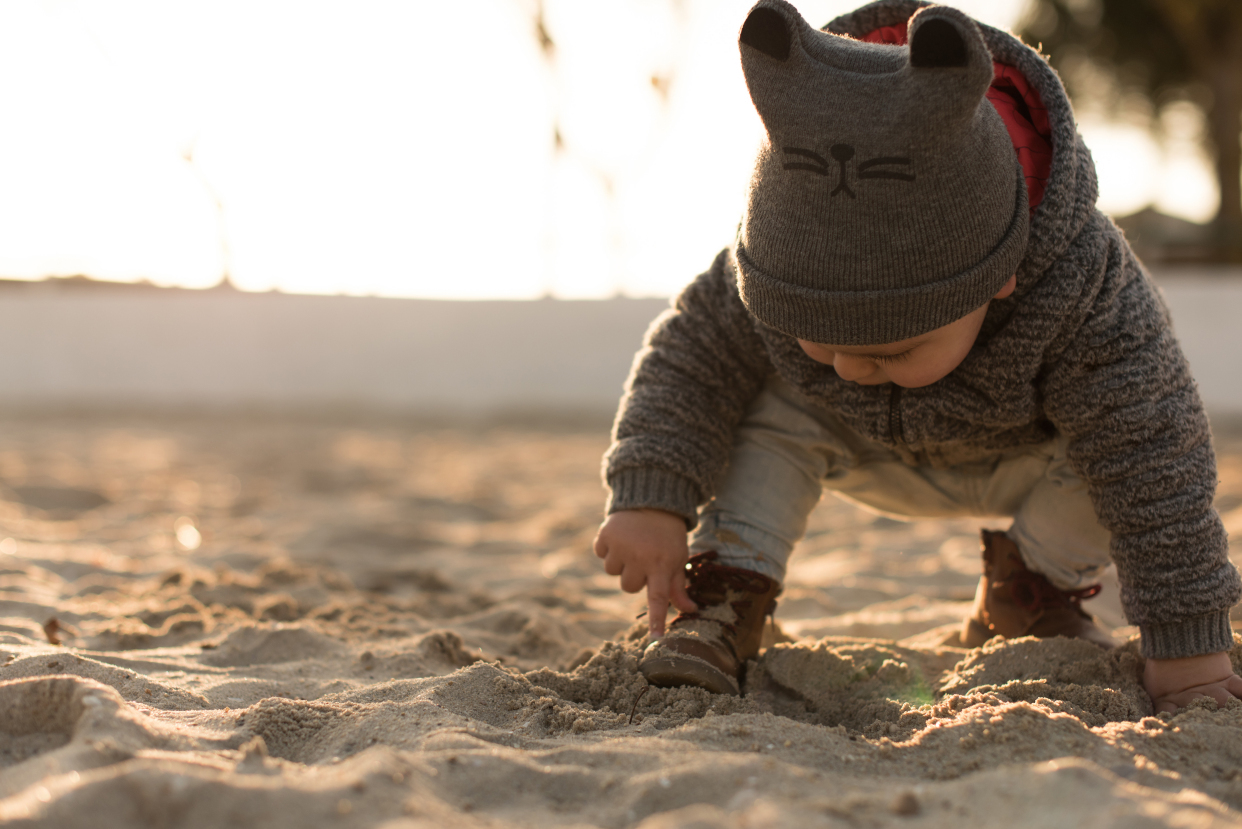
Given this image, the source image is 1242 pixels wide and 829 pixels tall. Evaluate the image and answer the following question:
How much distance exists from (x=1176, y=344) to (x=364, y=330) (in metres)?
5.26

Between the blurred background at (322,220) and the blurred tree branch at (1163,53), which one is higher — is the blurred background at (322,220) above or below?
below

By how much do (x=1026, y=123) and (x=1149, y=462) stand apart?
420mm

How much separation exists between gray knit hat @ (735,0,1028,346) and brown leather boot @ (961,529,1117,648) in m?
0.50

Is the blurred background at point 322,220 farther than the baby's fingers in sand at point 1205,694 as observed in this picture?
Yes

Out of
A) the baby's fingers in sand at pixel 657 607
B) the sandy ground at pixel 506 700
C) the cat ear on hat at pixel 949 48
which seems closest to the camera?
the sandy ground at pixel 506 700

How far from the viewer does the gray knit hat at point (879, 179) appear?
0.94 metres

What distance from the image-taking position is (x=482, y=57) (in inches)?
245

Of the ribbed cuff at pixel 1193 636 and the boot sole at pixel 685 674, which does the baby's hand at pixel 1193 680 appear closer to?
the ribbed cuff at pixel 1193 636

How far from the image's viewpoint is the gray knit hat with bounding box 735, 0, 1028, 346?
0.94m

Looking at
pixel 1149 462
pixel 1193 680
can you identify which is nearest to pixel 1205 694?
pixel 1193 680

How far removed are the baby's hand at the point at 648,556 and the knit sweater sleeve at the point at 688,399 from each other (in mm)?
23

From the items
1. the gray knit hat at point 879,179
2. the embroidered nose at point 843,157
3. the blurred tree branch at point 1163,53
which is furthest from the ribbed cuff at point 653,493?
the blurred tree branch at point 1163,53

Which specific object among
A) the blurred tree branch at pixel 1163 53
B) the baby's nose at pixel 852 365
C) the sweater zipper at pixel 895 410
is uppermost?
the blurred tree branch at pixel 1163 53

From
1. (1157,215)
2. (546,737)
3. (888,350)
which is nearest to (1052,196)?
(888,350)
